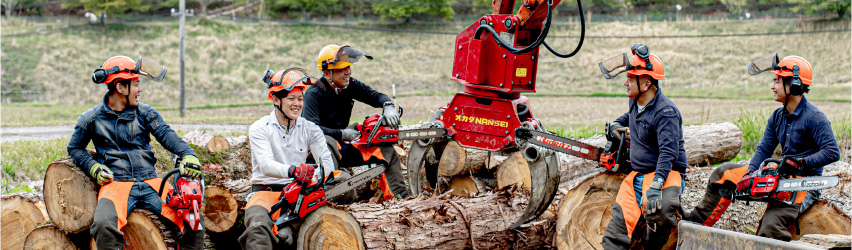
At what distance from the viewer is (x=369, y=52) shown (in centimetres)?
3869

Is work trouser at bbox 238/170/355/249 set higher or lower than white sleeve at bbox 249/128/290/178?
lower

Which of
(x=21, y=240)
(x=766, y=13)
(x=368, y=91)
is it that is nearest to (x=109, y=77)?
(x=21, y=240)

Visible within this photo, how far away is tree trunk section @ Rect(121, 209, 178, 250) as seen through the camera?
496 centimetres

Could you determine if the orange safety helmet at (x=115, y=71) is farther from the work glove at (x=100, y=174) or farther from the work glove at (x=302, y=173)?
the work glove at (x=302, y=173)

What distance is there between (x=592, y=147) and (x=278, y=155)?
2564 millimetres

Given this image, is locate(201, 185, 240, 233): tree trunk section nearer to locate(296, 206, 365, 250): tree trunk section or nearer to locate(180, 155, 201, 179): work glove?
locate(180, 155, 201, 179): work glove

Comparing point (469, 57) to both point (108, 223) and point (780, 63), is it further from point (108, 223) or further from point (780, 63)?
point (108, 223)

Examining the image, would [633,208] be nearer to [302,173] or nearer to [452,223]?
[452,223]

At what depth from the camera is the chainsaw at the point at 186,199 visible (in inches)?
194

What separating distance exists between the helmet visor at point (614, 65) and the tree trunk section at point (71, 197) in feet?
12.8

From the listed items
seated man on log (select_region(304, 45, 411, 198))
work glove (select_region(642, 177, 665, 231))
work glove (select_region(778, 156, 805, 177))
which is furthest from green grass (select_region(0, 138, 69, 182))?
work glove (select_region(778, 156, 805, 177))

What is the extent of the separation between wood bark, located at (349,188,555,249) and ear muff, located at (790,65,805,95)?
2099mm

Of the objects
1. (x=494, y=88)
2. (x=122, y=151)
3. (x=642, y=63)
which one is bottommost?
(x=122, y=151)

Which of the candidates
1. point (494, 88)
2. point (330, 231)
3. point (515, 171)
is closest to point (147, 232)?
point (330, 231)
